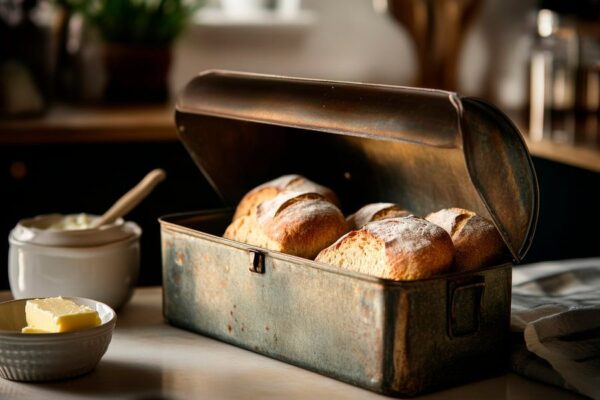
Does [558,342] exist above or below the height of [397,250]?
below

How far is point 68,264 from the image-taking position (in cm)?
153

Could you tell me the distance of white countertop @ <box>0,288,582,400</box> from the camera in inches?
47.4

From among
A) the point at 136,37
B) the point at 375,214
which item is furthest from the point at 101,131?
the point at 375,214

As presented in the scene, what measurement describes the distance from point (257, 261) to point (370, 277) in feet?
0.67

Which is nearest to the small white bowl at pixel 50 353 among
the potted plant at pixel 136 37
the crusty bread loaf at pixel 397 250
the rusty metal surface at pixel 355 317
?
the rusty metal surface at pixel 355 317

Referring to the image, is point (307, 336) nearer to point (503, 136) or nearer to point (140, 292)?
point (503, 136)

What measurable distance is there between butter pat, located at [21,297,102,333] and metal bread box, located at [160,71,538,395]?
0.69ft

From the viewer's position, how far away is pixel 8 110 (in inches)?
119

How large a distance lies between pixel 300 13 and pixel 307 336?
2.68m

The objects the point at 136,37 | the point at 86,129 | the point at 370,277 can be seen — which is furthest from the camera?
the point at 136,37

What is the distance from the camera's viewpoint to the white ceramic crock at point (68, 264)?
1.53 m

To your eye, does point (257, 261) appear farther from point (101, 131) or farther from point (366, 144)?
point (101, 131)

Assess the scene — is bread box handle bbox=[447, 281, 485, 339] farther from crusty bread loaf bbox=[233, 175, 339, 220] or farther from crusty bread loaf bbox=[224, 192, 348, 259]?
crusty bread loaf bbox=[233, 175, 339, 220]

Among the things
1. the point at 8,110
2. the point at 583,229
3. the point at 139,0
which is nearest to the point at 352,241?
the point at 583,229
